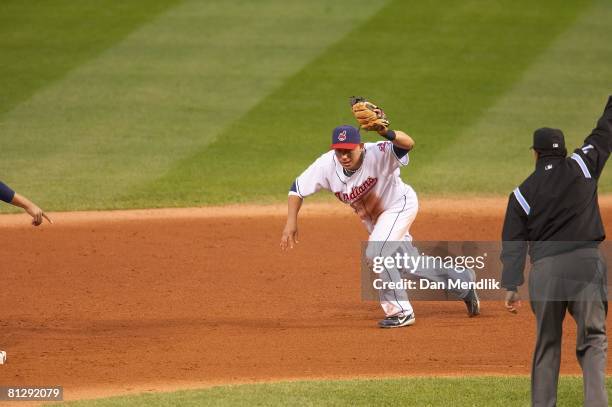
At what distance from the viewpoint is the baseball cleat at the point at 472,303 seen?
9336mm

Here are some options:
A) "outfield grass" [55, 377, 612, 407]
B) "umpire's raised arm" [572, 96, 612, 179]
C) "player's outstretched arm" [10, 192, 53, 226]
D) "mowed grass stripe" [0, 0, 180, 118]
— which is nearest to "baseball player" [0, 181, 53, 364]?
"player's outstretched arm" [10, 192, 53, 226]

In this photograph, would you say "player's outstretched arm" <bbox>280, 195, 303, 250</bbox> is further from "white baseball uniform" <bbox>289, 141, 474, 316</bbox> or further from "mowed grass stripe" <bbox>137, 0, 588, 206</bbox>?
"mowed grass stripe" <bbox>137, 0, 588, 206</bbox>

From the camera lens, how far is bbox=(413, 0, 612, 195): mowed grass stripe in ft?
47.8

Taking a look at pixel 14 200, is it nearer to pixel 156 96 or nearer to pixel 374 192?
pixel 374 192

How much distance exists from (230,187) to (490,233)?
3785mm

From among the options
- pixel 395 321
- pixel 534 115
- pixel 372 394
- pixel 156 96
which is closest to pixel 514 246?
pixel 372 394

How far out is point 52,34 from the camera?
19359mm

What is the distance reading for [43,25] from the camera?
65.1ft

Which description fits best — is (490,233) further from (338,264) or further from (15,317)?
(15,317)

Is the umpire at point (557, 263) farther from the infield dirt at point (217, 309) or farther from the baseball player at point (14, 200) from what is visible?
the baseball player at point (14, 200)

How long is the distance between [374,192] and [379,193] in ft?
0.17

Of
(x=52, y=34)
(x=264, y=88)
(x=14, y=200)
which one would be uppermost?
(x=52, y=34)

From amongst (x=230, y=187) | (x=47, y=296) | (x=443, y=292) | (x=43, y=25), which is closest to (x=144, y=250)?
(x=47, y=296)

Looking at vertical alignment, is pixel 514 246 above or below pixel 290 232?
above
